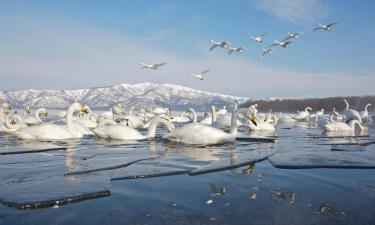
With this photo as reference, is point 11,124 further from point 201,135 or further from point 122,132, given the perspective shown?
point 201,135

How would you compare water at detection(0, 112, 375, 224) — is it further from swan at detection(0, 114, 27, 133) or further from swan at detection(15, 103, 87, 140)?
swan at detection(0, 114, 27, 133)

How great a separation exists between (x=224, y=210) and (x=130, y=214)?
1.11 meters

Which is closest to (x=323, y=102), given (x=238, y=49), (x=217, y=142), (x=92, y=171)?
(x=238, y=49)

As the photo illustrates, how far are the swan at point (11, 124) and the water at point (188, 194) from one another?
10447 mm

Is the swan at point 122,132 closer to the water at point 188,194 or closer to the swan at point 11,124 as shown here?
the swan at point 11,124

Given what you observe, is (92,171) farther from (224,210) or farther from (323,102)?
(323,102)

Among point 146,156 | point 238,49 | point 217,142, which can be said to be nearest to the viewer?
point 146,156

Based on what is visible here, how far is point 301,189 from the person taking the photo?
20.3 feet

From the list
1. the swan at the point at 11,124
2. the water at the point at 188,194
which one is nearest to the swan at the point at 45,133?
the swan at the point at 11,124

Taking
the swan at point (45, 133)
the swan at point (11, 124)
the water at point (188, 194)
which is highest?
the swan at point (11, 124)

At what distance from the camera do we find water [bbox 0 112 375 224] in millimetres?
4750

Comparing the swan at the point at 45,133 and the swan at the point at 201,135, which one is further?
the swan at the point at 45,133

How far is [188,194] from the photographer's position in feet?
19.2

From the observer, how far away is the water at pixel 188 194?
4.75 m
